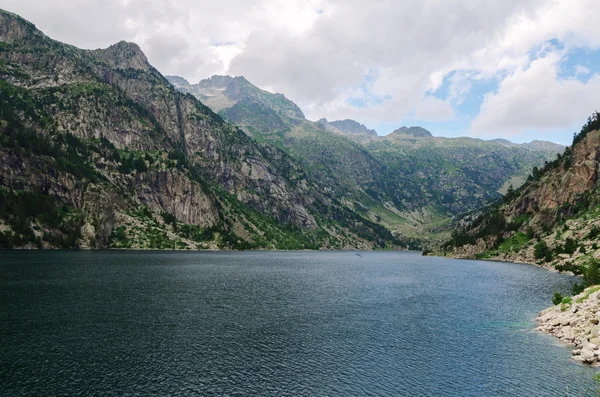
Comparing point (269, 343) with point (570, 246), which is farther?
point (570, 246)

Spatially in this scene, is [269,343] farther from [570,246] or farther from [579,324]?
[570,246]

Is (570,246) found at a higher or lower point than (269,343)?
higher

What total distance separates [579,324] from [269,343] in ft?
166

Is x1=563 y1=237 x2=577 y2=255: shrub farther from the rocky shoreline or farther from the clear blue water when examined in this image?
the rocky shoreline

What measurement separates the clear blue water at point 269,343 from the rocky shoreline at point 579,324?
2.32m

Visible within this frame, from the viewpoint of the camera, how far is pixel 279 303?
9275 centimetres

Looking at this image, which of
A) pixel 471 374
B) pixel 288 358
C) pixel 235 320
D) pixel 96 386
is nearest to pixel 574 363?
pixel 471 374

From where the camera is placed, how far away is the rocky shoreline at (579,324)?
51.5 m

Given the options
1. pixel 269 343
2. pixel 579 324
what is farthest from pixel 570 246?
pixel 269 343

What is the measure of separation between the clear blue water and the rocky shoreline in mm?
2321

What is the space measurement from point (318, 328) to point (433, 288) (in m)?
68.6

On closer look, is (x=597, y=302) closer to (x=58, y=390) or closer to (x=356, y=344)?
(x=356, y=344)

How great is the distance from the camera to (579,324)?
203ft

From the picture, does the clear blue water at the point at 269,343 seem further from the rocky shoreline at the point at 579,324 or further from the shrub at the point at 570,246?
the shrub at the point at 570,246
